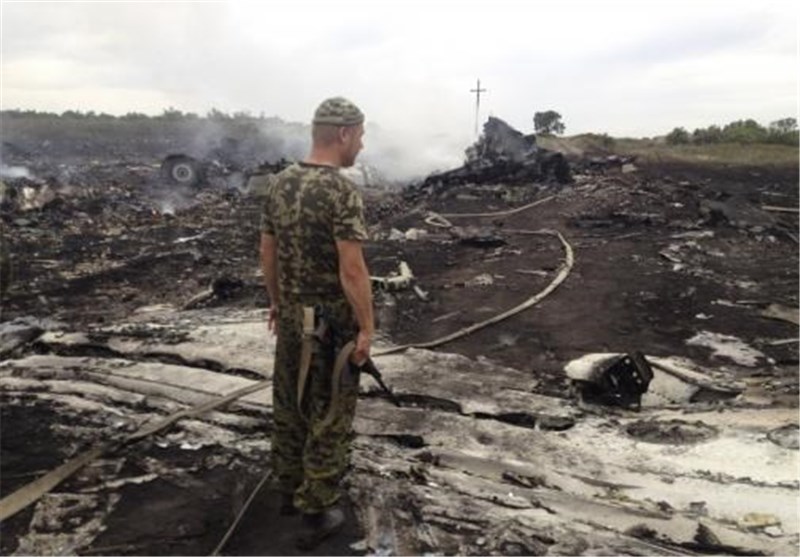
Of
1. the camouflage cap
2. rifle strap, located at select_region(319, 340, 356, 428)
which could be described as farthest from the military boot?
the camouflage cap

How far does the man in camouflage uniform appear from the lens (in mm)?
3322

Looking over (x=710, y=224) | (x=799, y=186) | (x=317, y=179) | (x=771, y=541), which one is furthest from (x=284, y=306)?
(x=799, y=186)

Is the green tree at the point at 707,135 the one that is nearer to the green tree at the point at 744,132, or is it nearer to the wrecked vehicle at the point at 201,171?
the green tree at the point at 744,132

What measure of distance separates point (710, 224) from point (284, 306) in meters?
12.5

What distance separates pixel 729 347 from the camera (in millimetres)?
6980

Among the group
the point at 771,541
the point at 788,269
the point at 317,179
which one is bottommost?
the point at 771,541

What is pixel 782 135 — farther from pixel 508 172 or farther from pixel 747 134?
pixel 508 172

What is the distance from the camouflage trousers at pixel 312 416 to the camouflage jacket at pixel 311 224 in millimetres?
114

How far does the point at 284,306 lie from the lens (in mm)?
3555

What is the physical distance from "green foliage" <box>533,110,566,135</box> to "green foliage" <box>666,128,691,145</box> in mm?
7553

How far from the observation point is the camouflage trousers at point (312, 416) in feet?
11.1

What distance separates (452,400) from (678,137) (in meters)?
38.9

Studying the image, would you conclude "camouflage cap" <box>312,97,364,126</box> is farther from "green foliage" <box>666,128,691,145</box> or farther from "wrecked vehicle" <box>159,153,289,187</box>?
"green foliage" <box>666,128,691,145</box>

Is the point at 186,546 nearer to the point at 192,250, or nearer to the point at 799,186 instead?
the point at 192,250
